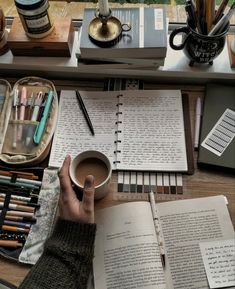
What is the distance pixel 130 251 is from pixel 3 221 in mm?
294

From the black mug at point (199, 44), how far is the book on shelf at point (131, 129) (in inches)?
4.5

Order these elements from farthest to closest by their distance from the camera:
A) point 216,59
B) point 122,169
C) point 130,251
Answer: point 216,59 → point 122,169 → point 130,251

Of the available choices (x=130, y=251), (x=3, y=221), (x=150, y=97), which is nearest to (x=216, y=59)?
(x=150, y=97)

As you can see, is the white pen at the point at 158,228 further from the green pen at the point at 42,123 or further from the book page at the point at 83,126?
the green pen at the point at 42,123

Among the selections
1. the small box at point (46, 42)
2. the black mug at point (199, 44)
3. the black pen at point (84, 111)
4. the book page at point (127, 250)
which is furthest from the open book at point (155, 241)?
the small box at point (46, 42)

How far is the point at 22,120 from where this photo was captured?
89cm

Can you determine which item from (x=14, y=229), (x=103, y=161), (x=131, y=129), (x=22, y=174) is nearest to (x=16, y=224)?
(x=14, y=229)

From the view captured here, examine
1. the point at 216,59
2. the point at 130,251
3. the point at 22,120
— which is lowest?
the point at 130,251

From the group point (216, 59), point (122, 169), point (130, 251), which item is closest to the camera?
point (130, 251)

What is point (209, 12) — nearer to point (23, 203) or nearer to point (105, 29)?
point (105, 29)

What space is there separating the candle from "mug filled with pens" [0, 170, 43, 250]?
17.0 inches

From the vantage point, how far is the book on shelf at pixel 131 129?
85 centimetres

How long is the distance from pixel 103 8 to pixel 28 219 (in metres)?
0.55

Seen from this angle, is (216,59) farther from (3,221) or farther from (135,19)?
(3,221)
